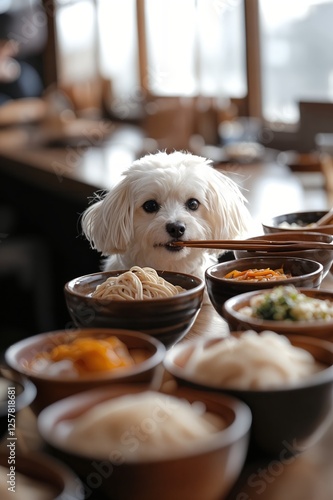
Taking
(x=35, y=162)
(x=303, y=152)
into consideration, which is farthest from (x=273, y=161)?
(x=35, y=162)

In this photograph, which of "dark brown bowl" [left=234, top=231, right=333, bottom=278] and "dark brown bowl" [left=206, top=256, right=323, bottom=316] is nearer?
"dark brown bowl" [left=206, top=256, right=323, bottom=316]

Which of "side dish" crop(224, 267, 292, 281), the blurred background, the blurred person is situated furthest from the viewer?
the blurred person

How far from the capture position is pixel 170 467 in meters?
0.78

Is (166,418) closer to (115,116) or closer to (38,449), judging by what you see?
(38,449)

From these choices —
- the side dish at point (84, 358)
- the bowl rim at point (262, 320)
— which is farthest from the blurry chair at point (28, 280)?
the side dish at point (84, 358)

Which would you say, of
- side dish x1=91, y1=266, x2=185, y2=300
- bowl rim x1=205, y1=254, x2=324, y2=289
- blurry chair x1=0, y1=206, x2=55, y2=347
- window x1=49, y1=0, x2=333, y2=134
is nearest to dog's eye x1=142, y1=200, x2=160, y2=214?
bowl rim x1=205, y1=254, x2=324, y2=289

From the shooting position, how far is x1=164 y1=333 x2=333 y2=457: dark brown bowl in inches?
36.4

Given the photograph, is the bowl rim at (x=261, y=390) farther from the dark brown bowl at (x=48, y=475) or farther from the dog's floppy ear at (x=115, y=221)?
the dog's floppy ear at (x=115, y=221)

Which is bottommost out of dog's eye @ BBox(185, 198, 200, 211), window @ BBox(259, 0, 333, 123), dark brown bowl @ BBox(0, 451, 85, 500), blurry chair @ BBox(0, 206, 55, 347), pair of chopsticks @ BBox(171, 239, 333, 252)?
blurry chair @ BBox(0, 206, 55, 347)

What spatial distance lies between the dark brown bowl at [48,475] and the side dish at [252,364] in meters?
0.21

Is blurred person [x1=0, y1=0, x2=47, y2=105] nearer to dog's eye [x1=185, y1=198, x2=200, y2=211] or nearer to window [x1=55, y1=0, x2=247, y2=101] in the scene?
window [x1=55, y1=0, x2=247, y2=101]

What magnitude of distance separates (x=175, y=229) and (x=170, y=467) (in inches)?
40.9

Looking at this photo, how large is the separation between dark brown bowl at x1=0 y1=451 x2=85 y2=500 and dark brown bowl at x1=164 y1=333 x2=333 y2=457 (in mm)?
200

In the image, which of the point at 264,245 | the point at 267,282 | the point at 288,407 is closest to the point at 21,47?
the point at 264,245
